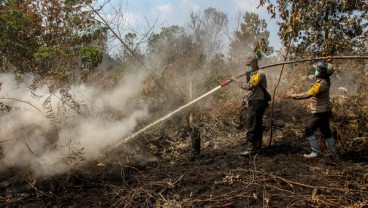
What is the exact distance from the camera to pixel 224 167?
19.1ft

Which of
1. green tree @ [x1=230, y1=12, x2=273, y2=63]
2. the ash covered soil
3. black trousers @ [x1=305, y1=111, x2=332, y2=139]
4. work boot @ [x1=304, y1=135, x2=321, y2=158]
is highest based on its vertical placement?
green tree @ [x1=230, y1=12, x2=273, y2=63]

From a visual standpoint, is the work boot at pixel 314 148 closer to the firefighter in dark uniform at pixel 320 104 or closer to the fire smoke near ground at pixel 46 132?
the firefighter in dark uniform at pixel 320 104

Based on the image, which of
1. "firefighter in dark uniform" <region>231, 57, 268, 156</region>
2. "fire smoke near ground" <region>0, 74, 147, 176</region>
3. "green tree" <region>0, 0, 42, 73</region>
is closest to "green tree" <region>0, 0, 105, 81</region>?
"green tree" <region>0, 0, 42, 73</region>

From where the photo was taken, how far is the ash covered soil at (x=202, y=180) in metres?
4.47

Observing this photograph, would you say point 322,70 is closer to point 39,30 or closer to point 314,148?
point 314,148

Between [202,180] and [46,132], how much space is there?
341 cm

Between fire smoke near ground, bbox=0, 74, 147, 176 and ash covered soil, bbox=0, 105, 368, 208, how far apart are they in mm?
267

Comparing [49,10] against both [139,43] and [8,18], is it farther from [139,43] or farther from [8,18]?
[139,43]

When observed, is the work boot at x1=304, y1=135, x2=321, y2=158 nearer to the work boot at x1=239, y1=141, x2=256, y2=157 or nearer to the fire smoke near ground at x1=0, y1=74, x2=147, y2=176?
the work boot at x1=239, y1=141, x2=256, y2=157

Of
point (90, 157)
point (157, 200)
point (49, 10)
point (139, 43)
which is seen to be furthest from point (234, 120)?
point (49, 10)

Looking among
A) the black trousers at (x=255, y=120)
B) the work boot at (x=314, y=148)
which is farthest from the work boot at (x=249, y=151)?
the work boot at (x=314, y=148)

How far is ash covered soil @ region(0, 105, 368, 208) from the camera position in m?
4.47

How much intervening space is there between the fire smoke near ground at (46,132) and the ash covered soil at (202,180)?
0.27m

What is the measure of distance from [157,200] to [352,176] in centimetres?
304
